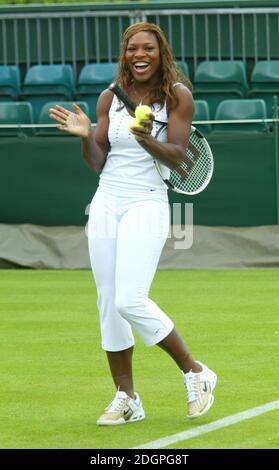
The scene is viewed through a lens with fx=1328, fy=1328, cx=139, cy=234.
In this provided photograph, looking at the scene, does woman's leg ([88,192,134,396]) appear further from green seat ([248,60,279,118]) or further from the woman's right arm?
green seat ([248,60,279,118])

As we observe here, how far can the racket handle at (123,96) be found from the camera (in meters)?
6.74

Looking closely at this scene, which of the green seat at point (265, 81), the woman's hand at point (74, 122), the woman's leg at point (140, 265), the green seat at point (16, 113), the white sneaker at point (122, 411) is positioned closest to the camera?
the woman's leg at point (140, 265)

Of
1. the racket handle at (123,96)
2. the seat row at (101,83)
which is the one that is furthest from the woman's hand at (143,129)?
the seat row at (101,83)

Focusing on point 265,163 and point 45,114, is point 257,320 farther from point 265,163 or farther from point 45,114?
point 45,114

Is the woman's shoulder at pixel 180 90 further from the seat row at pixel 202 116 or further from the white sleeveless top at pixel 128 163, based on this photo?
the seat row at pixel 202 116

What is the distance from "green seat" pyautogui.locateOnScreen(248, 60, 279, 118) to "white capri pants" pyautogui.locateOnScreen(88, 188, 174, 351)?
10.2 metres

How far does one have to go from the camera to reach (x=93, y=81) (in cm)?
1742

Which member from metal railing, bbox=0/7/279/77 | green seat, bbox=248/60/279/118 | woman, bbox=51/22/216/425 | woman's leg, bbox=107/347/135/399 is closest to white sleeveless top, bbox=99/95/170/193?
woman, bbox=51/22/216/425

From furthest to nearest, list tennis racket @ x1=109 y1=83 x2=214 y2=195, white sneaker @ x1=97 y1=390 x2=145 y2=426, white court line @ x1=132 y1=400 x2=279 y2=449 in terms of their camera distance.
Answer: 1. tennis racket @ x1=109 y1=83 x2=214 y2=195
2. white sneaker @ x1=97 y1=390 x2=145 y2=426
3. white court line @ x1=132 y1=400 x2=279 y2=449

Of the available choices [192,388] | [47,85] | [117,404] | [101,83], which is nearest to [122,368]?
[117,404]

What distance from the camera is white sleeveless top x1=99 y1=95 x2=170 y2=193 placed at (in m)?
6.80

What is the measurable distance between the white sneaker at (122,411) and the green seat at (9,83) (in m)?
11.0

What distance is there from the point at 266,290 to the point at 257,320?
72.3 inches

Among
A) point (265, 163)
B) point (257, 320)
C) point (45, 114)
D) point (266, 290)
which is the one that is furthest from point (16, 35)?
point (257, 320)
